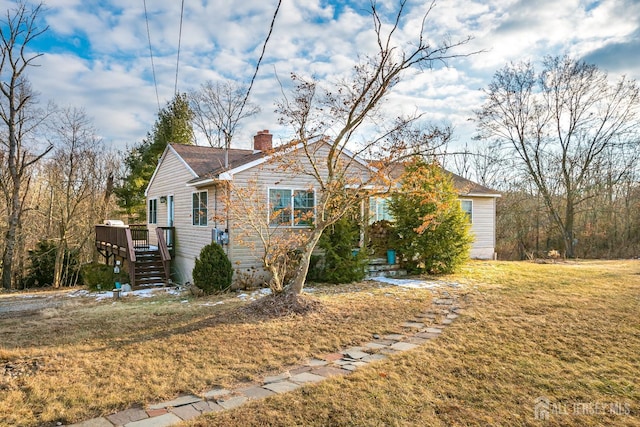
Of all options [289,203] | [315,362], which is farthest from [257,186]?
[315,362]

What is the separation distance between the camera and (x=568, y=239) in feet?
65.9

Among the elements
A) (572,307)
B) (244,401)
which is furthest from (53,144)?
(572,307)

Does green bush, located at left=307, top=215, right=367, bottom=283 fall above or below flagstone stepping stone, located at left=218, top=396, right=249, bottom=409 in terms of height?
above

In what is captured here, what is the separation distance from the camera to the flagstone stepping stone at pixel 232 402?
3430mm

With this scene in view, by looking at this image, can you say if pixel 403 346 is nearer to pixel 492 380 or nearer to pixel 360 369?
pixel 360 369

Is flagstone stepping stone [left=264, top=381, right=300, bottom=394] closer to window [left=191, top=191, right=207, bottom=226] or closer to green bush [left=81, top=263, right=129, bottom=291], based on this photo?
window [left=191, top=191, right=207, bottom=226]

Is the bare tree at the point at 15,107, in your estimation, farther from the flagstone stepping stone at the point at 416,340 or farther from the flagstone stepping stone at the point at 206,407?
the flagstone stepping stone at the point at 416,340

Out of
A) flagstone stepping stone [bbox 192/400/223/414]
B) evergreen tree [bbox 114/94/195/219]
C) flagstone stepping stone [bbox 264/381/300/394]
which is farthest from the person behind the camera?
evergreen tree [bbox 114/94/195/219]

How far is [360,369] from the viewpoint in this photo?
4262 millimetres

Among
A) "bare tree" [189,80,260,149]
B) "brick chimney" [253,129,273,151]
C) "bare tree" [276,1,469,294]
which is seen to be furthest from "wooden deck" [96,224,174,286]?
"bare tree" [189,80,260,149]

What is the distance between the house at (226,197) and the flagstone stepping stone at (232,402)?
493cm

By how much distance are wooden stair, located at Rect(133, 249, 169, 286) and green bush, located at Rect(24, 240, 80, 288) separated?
686 centimetres

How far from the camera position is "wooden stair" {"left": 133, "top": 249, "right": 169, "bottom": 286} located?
1298 cm

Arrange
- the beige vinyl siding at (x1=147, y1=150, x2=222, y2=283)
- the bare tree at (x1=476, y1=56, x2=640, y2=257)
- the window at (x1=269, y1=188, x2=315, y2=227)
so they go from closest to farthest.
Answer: the window at (x1=269, y1=188, x2=315, y2=227) → the beige vinyl siding at (x1=147, y1=150, x2=222, y2=283) → the bare tree at (x1=476, y1=56, x2=640, y2=257)
